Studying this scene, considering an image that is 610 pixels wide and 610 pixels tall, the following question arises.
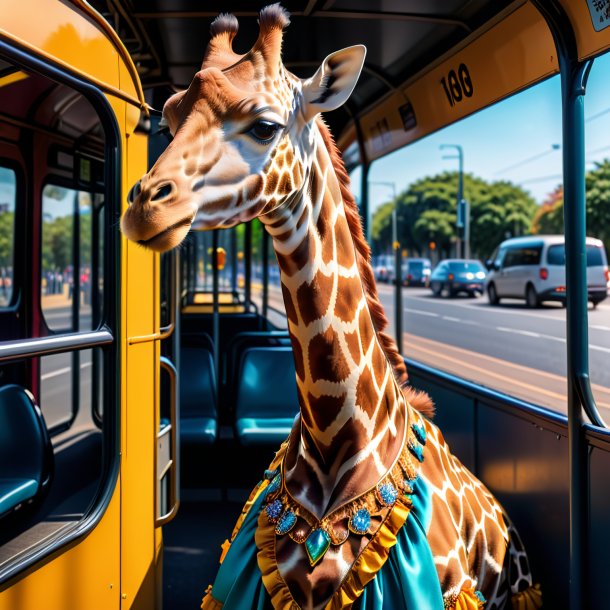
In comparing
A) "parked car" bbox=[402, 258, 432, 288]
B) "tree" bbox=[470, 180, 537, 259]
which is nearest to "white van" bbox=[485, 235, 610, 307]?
"parked car" bbox=[402, 258, 432, 288]

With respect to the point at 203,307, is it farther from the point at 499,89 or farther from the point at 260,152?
the point at 260,152

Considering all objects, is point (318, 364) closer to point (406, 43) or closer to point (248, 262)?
point (406, 43)

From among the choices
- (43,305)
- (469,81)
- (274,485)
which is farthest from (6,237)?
(274,485)

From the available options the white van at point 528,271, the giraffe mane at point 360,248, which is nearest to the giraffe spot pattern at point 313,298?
the giraffe mane at point 360,248

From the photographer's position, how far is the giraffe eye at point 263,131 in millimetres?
1463

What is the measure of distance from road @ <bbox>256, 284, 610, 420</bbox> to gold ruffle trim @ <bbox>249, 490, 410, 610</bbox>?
3.46ft

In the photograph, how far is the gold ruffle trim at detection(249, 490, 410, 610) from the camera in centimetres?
166

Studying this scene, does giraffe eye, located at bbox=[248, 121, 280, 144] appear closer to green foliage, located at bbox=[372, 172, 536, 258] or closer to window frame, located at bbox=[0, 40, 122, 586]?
window frame, located at bbox=[0, 40, 122, 586]

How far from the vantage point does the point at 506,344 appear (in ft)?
30.2

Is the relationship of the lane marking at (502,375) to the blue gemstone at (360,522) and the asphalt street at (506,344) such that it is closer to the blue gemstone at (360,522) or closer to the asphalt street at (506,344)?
the asphalt street at (506,344)

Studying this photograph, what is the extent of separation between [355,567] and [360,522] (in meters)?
0.11

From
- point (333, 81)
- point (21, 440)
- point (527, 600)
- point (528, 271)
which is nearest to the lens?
point (333, 81)

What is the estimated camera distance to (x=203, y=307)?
6.50 m

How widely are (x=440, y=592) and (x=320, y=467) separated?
1.42ft
